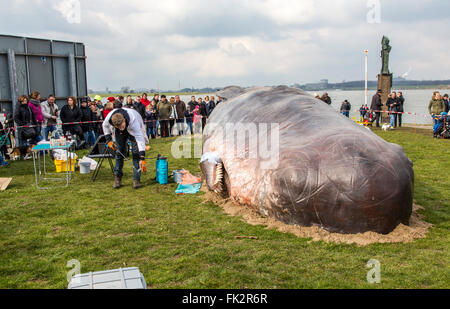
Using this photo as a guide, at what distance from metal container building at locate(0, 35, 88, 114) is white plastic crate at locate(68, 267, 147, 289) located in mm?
13960

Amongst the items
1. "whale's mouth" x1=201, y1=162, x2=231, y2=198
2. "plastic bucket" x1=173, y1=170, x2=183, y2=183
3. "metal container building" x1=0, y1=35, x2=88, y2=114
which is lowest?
"plastic bucket" x1=173, y1=170, x2=183, y2=183

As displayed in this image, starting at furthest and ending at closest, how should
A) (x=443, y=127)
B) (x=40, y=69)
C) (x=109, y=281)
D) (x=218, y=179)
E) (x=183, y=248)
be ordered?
(x=443, y=127), (x=40, y=69), (x=218, y=179), (x=183, y=248), (x=109, y=281)

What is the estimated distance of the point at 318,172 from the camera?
5.95 m

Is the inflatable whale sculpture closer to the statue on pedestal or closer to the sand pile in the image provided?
the sand pile

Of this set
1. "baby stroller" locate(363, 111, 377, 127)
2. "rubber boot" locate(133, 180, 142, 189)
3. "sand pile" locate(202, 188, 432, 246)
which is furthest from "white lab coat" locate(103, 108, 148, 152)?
"baby stroller" locate(363, 111, 377, 127)

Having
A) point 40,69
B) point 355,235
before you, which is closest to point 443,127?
point 355,235

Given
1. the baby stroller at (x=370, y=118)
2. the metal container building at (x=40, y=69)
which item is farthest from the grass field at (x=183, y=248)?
the baby stroller at (x=370, y=118)

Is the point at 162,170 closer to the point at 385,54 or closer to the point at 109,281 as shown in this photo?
the point at 109,281

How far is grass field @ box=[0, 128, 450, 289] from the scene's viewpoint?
4.90 m

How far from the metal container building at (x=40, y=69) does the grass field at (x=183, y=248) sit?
308 inches

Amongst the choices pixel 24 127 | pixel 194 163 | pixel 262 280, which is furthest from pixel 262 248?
pixel 24 127

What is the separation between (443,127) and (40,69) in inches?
697
